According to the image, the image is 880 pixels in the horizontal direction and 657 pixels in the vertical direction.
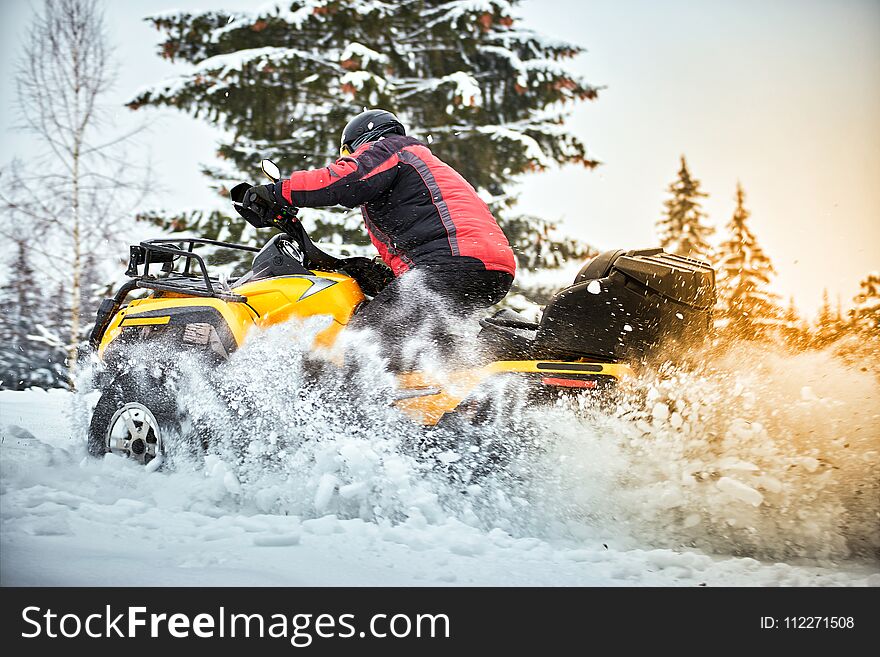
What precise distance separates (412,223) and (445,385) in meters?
0.87

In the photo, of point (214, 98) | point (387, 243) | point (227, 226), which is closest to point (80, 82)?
point (214, 98)

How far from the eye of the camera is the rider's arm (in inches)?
141

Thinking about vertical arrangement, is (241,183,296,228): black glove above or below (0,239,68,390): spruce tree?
below

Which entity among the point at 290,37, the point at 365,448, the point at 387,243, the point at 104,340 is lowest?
the point at 365,448

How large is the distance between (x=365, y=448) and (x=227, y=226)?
25.3ft

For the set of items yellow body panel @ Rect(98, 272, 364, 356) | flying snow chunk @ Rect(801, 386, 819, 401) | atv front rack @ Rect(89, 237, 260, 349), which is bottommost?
flying snow chunk @ Rect(801, 386, 819, 401)

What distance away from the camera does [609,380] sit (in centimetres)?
309

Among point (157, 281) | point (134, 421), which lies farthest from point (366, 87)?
point (134, 421)

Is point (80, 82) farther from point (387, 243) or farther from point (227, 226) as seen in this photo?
point (387, 243)

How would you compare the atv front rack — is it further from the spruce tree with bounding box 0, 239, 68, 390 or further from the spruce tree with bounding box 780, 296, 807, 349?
the spruce tree with bounding box 0, 239, 68, 390

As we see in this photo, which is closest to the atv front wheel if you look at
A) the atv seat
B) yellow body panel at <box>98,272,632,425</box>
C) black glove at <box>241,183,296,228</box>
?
yellow body panel at <box>98,272,632,425</box>

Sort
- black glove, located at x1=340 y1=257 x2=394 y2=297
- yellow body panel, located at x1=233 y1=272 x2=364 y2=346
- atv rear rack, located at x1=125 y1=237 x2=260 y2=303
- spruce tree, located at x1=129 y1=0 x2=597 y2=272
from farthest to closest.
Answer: spruce tree, located at x1=129 y1=0 x2=597 y2=272 → black glove, located at x1=340 y1=257 x2=394 y2=297 → atv rear rack, located at x1=125 y1=237 x2=260 y2=303 → yellow body panel, located at x1=233 y1=272 x2=364 y2=346

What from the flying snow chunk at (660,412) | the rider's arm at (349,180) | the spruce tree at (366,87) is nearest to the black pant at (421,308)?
the rider's arm at (349,180)

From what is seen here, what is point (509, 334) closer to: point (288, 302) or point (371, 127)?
point (288, 302)
